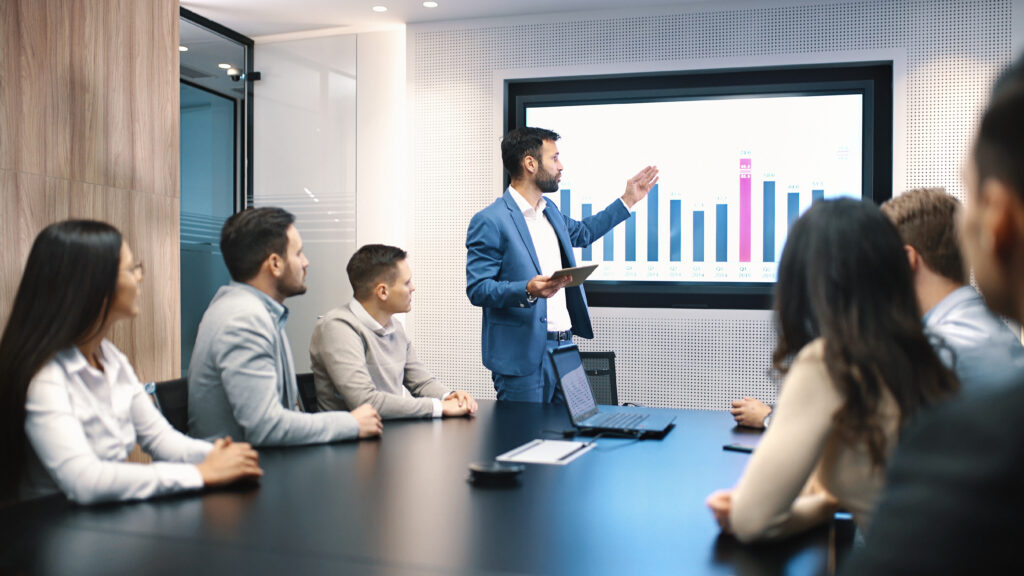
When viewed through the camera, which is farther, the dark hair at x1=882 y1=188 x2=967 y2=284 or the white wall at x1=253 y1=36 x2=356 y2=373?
the white wall at x1=253 y1=36 x2=356 y2=373

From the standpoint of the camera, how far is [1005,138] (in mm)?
527

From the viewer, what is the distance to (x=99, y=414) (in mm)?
1750

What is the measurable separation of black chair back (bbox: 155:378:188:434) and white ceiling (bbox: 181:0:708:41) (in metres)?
3.18

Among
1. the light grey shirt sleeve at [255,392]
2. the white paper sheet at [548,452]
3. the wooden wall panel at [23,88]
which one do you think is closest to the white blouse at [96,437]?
the light grey shirt sleeve at [255,392]

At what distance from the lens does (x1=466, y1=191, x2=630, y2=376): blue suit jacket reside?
3.59 meters

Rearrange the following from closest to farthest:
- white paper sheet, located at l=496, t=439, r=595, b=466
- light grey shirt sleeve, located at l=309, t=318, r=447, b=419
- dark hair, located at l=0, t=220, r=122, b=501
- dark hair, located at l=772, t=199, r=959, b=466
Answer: dark hair, located at l=772, t=199, r=959, b=466, dark hair, located at l=0, t=220, r=122, b=501, white paper sheet, located at l=496, t=439, r=595, b=466, light grey shirt sleeve, located at l=309, t=318, r=447, b=419

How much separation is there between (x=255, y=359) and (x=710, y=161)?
3317 millimetres

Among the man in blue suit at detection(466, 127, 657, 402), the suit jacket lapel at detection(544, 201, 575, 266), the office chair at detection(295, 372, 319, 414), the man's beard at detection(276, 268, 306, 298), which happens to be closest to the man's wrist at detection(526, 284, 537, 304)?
the man in blue suit at detection(466, 127, 657, 402)

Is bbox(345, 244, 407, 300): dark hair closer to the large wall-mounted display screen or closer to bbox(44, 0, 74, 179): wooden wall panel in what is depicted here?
bbox(44, 0, 74, 179): wooden wall panel

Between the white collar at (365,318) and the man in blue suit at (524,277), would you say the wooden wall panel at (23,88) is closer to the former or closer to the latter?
the white collar at (365,318)

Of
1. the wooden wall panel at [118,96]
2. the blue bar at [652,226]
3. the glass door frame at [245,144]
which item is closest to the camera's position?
the wooden wall panel at [118,96]

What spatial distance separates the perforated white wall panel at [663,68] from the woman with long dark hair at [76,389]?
337 centimetres

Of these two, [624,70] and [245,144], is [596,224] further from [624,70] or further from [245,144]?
[245,144]

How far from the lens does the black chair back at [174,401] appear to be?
2.30 meters
